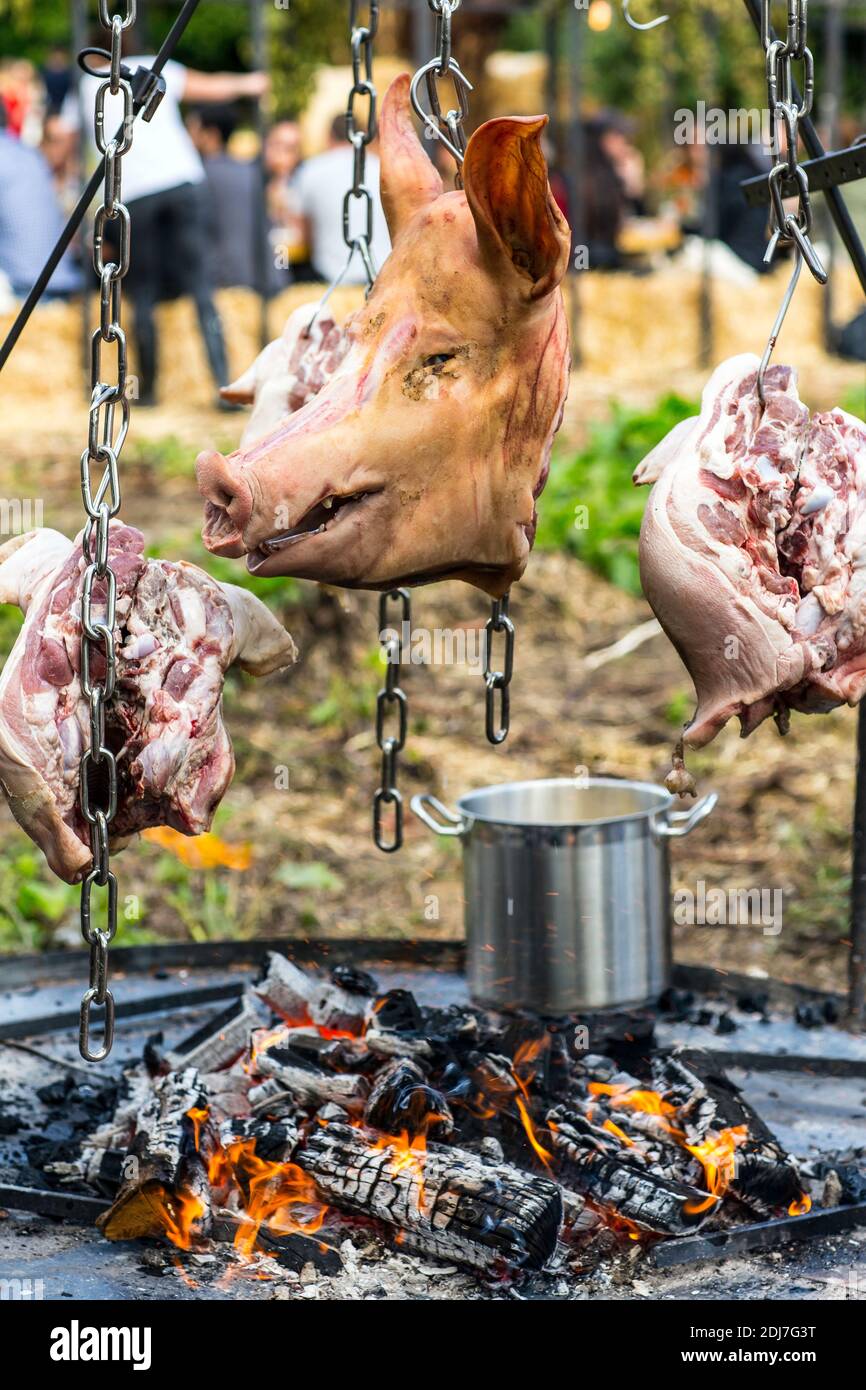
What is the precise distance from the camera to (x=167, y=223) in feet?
38.2

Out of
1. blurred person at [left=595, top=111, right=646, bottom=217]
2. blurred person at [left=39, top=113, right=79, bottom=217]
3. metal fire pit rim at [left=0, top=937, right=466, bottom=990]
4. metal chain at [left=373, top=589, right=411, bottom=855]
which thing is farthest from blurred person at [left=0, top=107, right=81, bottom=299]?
metal chain at [left=373, top=589, right=411, bottom=855]

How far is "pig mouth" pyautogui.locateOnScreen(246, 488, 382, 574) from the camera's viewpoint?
2.97 m

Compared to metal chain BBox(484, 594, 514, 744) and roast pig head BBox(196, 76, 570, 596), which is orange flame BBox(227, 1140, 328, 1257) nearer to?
metal chain BBox(484, 594, 514, 744)

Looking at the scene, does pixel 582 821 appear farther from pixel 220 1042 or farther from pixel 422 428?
pixel 422 428

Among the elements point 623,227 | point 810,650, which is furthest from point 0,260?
point 810,650

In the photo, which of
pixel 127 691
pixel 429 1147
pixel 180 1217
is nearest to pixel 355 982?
pixel 429 1147

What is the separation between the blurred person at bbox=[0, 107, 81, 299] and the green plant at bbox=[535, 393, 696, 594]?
449 cm

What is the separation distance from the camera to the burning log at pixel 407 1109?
3.50 metres

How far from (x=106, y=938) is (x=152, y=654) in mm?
595

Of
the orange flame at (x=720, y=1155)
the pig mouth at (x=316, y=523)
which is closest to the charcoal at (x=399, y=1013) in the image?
the orange flame at (x=720, y=1155)

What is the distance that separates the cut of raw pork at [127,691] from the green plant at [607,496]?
541cm

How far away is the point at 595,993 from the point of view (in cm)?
425

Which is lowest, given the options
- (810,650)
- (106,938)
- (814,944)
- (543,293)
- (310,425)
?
(814,944)
